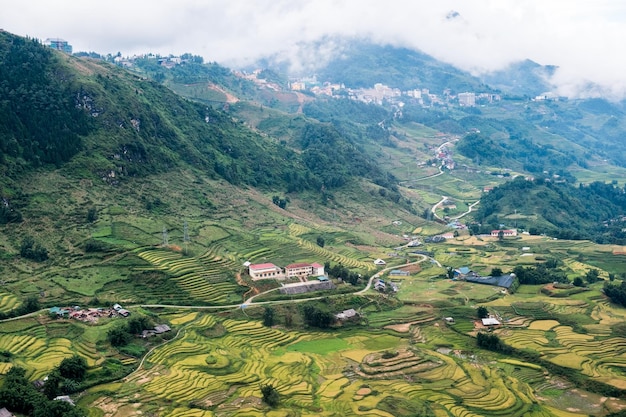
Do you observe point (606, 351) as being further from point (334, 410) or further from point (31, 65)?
point (31, 65)

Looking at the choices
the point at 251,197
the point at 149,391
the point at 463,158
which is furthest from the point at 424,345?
the point at 463,158

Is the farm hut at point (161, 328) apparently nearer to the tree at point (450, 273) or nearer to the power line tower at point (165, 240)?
the power line tower at point (165, 240)

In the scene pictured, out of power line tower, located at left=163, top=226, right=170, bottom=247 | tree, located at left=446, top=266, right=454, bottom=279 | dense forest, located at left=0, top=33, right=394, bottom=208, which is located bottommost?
tree, located at left=446, top=266, right=454, bottom=279

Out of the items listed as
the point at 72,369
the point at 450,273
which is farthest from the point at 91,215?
the point at 450,273

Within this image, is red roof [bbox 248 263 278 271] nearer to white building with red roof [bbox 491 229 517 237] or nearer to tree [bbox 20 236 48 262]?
tree [bbox 20 236 48 262]

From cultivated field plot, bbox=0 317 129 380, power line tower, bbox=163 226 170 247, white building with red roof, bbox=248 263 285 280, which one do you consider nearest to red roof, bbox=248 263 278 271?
white building with red roof, bbox=248 263 285 280

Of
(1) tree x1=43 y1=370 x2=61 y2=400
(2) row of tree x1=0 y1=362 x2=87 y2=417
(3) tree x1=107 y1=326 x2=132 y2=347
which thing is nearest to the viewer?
(2) row of tree x1=0 y1=362 x2=87 y2=417
